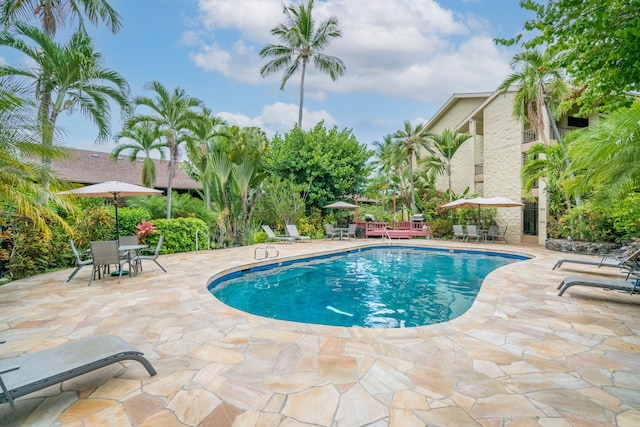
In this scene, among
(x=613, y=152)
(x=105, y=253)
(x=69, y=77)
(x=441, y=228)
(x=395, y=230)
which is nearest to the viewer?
(x=613, y=152)

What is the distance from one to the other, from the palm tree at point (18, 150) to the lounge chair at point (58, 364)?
3.84 meters

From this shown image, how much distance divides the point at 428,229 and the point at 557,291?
523 inches

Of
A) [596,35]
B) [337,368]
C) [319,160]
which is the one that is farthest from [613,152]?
[319,160]

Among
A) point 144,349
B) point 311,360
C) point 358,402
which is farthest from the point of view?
point 144,349

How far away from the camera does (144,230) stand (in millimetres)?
11203

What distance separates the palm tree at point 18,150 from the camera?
4848mm

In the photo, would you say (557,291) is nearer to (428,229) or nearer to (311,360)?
(311,360)

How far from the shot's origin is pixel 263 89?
81.8ft

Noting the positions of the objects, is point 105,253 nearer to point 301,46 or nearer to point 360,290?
point 360,290

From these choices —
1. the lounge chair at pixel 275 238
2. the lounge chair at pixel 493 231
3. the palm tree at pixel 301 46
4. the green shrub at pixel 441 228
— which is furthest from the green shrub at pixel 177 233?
the lounge chair at pixel 493 231

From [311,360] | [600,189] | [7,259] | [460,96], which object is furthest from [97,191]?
[460,96]

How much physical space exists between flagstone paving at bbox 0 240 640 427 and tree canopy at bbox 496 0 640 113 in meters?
3.09

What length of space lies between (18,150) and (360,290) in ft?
23.4

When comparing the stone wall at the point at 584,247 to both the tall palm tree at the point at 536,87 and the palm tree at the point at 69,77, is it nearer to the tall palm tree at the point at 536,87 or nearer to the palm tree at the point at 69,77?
the tall palm tree at the point at 536,87
